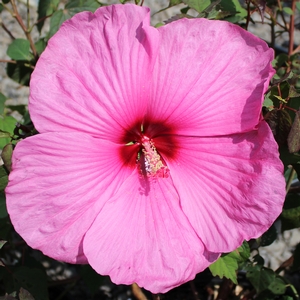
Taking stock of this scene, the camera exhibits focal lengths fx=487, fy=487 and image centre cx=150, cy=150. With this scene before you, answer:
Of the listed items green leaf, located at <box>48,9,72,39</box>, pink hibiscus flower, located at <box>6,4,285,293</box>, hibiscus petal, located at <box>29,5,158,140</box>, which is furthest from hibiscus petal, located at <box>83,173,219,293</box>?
green leaf, located at <box>48,9,72,39</box>

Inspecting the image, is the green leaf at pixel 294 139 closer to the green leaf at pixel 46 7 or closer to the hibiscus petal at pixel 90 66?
the hibiscus petal at pixel 90 66

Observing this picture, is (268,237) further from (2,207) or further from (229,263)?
(2,207)

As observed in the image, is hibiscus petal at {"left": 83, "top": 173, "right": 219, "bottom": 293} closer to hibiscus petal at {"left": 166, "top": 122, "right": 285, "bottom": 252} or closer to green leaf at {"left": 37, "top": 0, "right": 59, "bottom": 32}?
hibiscus petal at {"left": 166, "top": 122, "right": 285, "bottom": 252}

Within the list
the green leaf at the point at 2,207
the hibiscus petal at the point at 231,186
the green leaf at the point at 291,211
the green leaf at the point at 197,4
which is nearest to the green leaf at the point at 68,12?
the green leaf at the point at 197,4

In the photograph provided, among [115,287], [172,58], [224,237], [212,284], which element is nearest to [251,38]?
[172,58]

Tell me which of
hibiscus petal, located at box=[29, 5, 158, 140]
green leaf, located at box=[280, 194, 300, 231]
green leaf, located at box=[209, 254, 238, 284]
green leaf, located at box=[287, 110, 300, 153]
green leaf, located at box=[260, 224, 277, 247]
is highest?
hibiscus petal, located at box=[29, 5, 158, 140]

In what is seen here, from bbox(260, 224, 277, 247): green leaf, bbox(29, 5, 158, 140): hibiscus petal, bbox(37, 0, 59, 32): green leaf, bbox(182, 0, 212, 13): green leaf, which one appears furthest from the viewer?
bbox(37, 0, 59, 32): green leaf

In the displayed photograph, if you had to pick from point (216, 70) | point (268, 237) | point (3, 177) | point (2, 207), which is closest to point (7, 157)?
point (3, 177)
